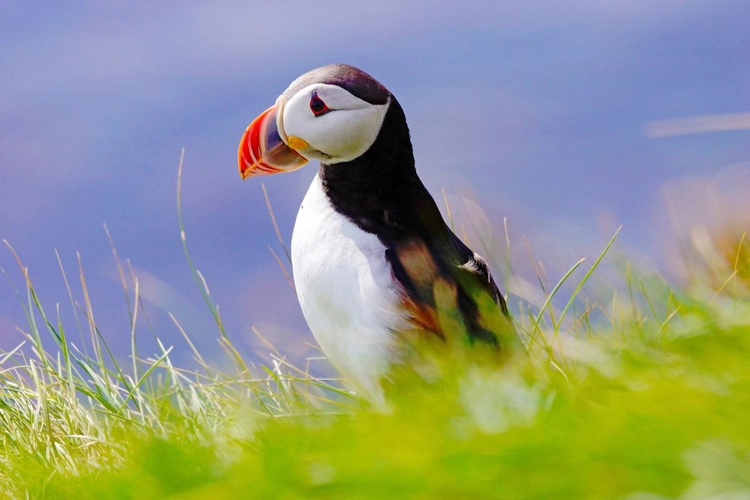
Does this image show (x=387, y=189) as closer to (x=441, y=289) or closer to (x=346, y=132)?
(x=346, y=132)

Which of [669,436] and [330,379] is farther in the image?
[330,379]

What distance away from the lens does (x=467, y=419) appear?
1.50 metres

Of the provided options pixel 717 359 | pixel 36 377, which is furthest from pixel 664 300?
pixel 36 377

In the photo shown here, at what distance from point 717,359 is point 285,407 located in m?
2.01

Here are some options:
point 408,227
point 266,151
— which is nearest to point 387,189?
point 408,227

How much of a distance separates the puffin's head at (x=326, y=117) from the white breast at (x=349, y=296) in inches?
8.8

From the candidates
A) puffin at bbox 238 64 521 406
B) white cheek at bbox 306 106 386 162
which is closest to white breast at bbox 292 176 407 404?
puffin at bbox 238 64 521 406

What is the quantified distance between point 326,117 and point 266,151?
315 mm

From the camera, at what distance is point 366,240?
3.16 meters

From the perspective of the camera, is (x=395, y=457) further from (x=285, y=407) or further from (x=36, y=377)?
(x=36, y=377)

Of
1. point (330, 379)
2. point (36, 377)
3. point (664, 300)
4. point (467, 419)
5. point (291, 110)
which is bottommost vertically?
point (330, 379)

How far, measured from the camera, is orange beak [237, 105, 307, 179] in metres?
3.44

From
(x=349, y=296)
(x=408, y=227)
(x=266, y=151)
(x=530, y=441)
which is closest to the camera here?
(x=530, y=441)

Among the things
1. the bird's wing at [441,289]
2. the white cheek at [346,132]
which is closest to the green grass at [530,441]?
the bird's wing at [441,289]
